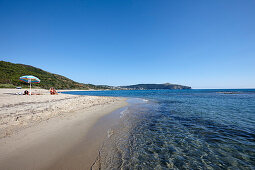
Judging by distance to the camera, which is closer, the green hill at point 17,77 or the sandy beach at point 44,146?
the sandy beach at point 44,146

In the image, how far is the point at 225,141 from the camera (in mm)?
5207

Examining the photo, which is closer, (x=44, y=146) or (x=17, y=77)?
(x=44, y=146)

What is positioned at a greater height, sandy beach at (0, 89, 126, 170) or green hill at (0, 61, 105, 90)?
green hill at (0, 61, 105, 90)

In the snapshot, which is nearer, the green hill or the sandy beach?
the sandy beach

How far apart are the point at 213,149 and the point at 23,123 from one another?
991 cm

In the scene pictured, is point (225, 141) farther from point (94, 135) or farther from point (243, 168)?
point (94, 135)

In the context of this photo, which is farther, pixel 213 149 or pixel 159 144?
pixel 159 144

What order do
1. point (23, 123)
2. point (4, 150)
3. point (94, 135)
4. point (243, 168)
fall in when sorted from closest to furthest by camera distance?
point (243, 168), point (4, 150), point (94, 135), point (23, 123)

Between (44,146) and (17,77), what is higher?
(17,77)

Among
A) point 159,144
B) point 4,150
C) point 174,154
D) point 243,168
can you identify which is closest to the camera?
point 243,168

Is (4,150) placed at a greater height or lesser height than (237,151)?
greater

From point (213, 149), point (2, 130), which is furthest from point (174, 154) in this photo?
point (2, 130)

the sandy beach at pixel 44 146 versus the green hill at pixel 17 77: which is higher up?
the green hill at pixel 17 77

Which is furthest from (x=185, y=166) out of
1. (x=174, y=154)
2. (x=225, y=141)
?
(x=225, y=141)
